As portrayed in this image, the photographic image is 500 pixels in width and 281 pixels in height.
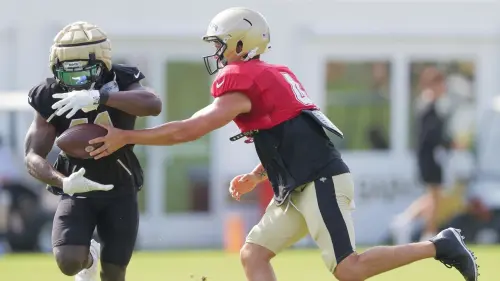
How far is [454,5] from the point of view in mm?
14414

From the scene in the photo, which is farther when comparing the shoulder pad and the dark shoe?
the shoulder pad

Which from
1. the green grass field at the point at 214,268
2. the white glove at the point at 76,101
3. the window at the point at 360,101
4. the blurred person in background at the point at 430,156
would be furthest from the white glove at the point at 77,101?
the window at the point at 360,101

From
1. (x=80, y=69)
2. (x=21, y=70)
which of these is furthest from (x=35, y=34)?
(x=80, y=69)

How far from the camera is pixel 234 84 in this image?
239 inches

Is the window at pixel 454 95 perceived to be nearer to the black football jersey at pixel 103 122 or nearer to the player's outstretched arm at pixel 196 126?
the black football jersey at pixel 103 122

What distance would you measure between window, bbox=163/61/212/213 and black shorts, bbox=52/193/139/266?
→ 7737 mm

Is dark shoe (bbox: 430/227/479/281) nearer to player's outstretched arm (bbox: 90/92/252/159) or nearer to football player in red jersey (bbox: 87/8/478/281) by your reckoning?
football player in red jersey (bbox: 87/8/478/281)

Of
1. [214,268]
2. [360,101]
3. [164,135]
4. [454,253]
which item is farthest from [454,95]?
[164,135]

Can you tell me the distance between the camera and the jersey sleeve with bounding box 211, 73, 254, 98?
19.9 feet

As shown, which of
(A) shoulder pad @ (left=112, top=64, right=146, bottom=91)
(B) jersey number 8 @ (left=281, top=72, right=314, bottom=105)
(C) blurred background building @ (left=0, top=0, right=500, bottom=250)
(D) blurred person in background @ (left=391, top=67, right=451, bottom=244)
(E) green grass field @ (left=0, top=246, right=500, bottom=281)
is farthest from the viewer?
(C) blurred background building @ (left=0, top=0, right=500, bottom=250)

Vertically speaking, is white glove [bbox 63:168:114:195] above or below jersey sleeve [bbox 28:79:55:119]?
below

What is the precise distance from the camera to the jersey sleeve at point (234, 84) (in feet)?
19.9

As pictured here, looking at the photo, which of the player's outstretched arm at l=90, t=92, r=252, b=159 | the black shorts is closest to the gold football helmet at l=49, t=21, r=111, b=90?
the player's outstretched arm at l=90, t=92, r=252, b=159

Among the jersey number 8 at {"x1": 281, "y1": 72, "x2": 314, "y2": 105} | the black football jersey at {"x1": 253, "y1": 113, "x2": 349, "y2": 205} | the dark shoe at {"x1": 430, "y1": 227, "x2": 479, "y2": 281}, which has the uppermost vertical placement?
the jersey number 8 at {"x1": 281, "y1": 72, "x2": 314, "y2": 105}
